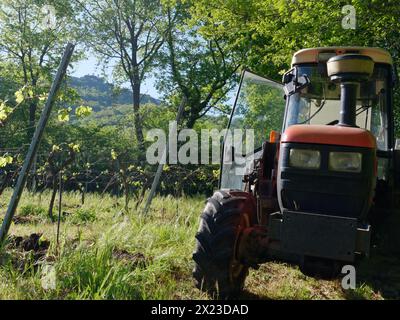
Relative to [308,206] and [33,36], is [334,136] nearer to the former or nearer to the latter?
[308,206]

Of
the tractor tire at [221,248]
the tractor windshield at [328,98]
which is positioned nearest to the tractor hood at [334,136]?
the tractor tire at [221,248]

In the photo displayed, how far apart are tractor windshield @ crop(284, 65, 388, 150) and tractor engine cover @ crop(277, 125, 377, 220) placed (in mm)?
1113

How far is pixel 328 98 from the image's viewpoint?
16.4 ft

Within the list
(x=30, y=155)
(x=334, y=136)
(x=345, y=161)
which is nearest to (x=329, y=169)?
(x=345, y=161)

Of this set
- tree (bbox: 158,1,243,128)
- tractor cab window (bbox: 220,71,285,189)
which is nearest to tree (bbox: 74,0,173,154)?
tree (bbox: 158,1,243,128)

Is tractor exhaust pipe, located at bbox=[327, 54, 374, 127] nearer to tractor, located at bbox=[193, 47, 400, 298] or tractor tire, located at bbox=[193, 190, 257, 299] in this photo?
tractor, located at bbox=[193, 47, 400, 298]

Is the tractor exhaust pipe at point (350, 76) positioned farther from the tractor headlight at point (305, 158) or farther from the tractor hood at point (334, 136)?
the tractor headlight at point (305, 158)

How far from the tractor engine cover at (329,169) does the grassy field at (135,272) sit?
41.2 inches

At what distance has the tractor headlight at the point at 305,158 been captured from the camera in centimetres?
362

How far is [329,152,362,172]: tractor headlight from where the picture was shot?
354 centimetres

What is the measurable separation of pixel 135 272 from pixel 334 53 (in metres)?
2.96

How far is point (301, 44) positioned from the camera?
10.1 m

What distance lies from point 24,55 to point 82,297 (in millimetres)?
26852
